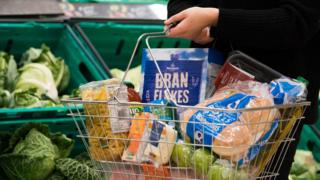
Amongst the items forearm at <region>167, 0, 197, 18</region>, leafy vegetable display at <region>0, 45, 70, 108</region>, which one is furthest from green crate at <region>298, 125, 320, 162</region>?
forearm at <region>167, 0, 197, 18</region>

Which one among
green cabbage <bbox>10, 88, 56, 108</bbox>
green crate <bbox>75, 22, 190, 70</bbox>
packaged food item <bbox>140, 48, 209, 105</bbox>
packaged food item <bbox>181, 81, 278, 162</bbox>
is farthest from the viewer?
green crate <bbox>75, 22, 190, 70</bbox>

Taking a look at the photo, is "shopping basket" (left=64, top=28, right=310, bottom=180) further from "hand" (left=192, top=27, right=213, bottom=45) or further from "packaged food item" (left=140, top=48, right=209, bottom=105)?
"hand" (left=192, top=27, right=213, bottom=45)

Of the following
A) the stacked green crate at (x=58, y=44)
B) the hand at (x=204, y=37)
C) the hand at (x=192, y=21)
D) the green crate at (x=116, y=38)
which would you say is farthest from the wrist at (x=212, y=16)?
the green crate at (x=116, y=38)

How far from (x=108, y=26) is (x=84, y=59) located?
36cm

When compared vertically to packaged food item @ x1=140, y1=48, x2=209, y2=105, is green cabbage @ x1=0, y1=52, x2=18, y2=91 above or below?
below

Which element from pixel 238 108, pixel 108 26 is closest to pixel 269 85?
pixel 238 108

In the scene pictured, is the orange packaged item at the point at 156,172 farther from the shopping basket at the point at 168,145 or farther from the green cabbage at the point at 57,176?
the green cabbage at the point at 57,176

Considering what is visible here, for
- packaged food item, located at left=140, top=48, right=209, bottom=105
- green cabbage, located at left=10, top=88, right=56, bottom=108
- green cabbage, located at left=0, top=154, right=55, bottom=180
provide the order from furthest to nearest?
green cabbage, located at left=10, top=88, right=56, bottom=108
green cabbage, located at left=0, top=154, right=55, bottom=180
packaged food item, located at left=140, top=48, right=209, bottom=105

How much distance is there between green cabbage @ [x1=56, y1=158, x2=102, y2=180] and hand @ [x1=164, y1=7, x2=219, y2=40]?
3.63 feet

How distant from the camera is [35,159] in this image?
97.2 inches

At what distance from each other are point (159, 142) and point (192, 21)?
0.32m

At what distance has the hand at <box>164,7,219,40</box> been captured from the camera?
1536 millimetres

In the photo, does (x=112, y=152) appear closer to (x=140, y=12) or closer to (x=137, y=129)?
(x=137, y=129)

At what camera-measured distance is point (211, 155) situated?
140 cm
